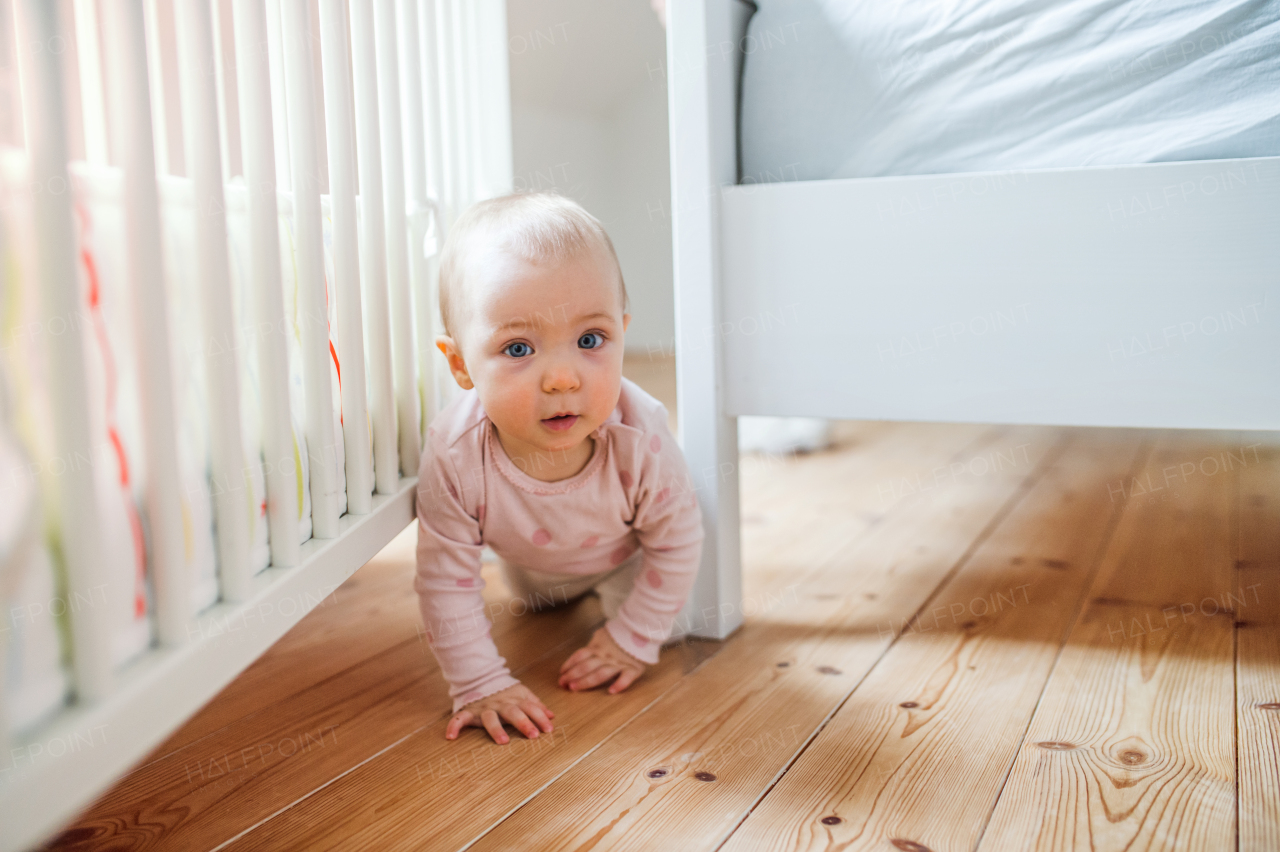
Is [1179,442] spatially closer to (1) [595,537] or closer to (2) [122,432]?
(1) [595,537]

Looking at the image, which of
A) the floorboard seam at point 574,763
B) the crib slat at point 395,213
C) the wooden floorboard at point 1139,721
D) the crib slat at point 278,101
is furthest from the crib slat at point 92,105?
the wooden floorboard at point 1139,721

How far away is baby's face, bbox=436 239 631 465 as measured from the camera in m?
0.79

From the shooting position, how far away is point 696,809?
687 millimetres

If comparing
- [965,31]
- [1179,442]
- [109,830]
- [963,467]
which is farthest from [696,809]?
[1179,442]

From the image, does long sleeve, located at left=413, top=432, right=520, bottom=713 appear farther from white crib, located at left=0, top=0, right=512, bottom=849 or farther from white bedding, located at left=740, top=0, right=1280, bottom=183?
white bedding, located at left=740, top=0, right=1280, bottom=183

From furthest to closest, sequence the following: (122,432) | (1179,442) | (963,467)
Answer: (1179,442)
(963,467)
(122,432)

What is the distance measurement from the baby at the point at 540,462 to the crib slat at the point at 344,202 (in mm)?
109

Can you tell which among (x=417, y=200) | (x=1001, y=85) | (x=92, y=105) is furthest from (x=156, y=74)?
(x=1001, y=85)

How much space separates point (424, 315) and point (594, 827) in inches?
19.4

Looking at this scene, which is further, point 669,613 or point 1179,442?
point 1179,442

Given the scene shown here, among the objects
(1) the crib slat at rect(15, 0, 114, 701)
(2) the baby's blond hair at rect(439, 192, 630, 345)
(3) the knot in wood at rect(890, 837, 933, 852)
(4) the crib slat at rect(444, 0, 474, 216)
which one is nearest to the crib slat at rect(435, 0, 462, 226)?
(4) the crib slat at rect(444, 0, 474, 216)

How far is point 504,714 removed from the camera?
83 centimetres

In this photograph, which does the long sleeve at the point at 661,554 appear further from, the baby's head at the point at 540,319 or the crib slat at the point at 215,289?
the crib slat at the point at 215,289

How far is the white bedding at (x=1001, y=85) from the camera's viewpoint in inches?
31.6
